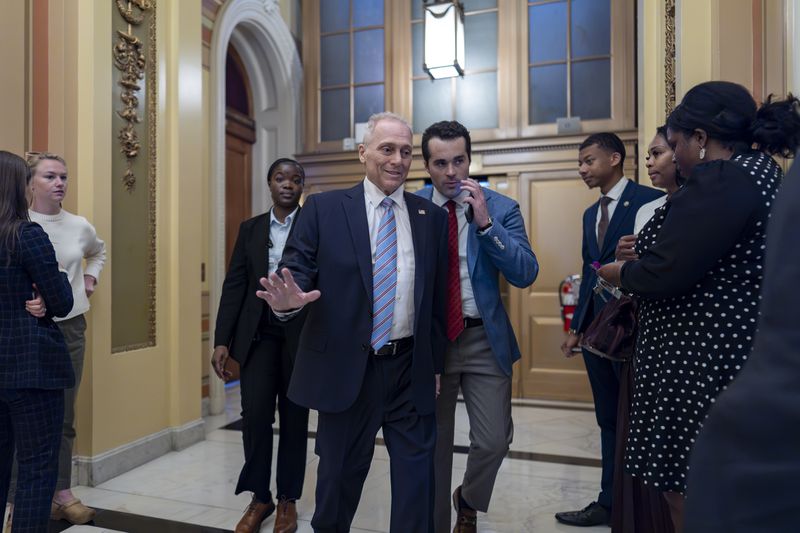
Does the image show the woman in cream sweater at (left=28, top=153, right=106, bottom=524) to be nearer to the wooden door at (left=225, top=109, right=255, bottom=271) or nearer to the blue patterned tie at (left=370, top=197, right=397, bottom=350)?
the blue patterned tie at (left=370, top=197, right=397, bottom=350)

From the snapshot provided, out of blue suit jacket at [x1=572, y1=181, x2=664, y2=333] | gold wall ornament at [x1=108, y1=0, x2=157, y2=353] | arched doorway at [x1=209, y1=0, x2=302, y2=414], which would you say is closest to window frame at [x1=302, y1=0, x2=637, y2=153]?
arched doorway at [x1=209, y1=0, x2=302, y2=414]

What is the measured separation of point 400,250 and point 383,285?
0.45 ft

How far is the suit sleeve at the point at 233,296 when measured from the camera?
261cm

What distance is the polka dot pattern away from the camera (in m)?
1.40

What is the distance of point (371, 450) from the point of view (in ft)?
6.09

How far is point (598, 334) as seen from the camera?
7.13 ft

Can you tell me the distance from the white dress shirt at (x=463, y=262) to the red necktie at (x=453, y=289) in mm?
A: 32

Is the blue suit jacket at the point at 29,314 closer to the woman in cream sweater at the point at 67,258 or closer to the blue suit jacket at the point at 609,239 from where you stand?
the woman in cream sweater at the point at 67,258

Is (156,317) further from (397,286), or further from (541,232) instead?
(541,232)

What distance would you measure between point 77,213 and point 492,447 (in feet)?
7.74

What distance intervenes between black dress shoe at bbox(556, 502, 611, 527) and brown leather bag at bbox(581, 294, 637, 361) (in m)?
0.88

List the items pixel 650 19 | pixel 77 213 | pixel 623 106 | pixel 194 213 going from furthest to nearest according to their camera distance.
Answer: pixel 623 106 < pixel 194 213 < pixel 650 19 < pixel 77 213

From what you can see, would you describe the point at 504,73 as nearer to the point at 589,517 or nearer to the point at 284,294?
the point at 589,517

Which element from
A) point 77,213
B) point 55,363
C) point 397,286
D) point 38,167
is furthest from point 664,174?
point 77,213
